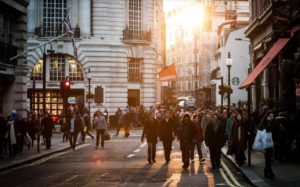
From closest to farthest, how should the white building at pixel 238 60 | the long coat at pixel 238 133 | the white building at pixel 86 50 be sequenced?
the long coat at pixel 238 133, the white building at pixel 86 50, the white building at pixel 238 60

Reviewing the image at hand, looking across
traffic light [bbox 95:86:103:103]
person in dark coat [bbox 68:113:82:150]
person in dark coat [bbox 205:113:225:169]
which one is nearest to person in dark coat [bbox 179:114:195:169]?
person in dark coat [bbox 205:113:225:169]

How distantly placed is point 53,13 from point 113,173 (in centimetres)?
3709

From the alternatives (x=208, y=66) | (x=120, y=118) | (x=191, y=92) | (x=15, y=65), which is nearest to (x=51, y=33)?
(x=120, y=118)

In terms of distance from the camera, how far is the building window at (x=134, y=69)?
5622 cm

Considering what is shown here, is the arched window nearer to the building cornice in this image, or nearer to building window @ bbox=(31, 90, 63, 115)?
building window @ bbox=(31, 90, 63, 115)

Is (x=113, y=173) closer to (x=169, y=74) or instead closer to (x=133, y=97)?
(x=169, y=74)

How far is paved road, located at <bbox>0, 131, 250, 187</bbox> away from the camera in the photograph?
16141 millimetres

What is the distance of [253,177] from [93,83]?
37391mm

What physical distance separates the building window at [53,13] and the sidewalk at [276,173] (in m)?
34.1

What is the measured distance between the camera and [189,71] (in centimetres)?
13312

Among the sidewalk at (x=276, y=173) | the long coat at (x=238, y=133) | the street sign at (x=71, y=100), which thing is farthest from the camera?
the street sign at (x=71, y=100)

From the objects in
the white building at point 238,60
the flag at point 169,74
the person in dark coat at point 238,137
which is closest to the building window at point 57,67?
the flag at point 169,74

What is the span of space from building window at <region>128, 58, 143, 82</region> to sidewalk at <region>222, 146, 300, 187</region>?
3456 cm

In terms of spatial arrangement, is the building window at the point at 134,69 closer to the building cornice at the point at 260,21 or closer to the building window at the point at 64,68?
the building window at the point at 64,68
